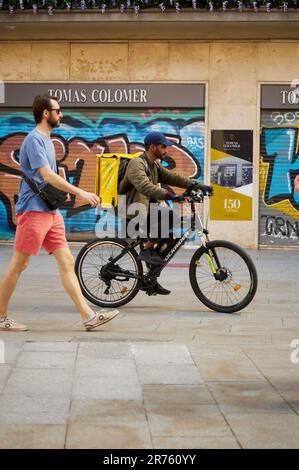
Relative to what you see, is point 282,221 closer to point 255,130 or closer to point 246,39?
point 255,130

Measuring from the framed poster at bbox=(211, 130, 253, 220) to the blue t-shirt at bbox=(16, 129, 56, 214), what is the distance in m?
11.2

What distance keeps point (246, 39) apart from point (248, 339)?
12136mm

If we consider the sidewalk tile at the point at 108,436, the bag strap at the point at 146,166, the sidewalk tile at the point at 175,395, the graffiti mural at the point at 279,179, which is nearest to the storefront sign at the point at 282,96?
the graffiti mural at the point at 279,179

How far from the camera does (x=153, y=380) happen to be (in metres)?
5.01

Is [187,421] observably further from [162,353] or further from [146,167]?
[146,167]

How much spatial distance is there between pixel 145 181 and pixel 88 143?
10305 mm

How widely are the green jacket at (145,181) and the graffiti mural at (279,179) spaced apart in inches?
375

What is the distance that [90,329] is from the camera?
6902mm

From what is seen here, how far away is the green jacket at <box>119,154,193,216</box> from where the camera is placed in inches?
322

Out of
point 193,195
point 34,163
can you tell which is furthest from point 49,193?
point 193,195

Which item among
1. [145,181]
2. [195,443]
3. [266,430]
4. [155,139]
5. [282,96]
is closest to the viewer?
[195,443]

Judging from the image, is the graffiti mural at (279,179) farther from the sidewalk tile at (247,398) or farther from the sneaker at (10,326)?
the sidewalk tile at (247,398)

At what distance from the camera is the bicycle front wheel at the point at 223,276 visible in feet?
26.1

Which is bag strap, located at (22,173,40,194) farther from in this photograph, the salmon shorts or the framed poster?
the framed poster
